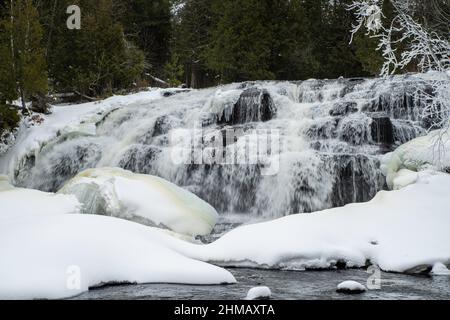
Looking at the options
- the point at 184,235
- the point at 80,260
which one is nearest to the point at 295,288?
the point at 80,260

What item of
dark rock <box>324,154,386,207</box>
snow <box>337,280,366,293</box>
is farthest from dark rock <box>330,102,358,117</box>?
snow <box>337,280,366,293</box>

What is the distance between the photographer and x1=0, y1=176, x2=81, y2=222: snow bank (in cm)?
978

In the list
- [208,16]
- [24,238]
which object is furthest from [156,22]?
[24,238]

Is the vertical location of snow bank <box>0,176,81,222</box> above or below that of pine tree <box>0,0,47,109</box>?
below

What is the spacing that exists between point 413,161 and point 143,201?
5.35 m

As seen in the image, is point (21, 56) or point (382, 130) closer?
point (382, 130)

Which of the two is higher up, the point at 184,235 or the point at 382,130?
the point at 382,130

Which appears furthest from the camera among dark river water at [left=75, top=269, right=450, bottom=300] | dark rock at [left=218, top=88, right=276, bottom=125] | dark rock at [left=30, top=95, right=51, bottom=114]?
dark rock at [left=30, top=95, right=51, bottom=114]

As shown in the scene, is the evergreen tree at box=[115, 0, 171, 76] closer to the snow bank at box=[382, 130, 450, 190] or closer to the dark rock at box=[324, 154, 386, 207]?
the dark rock at box=[324, 154, 386, 207]

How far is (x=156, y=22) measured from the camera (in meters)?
34.4

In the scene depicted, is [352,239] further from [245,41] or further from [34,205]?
[245,41]

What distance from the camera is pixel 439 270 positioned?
23.9ft

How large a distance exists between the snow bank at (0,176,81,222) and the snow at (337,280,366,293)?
18.1 ft
